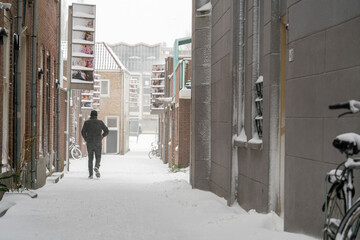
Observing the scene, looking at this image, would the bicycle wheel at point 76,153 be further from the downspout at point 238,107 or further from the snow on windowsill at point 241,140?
the snow on windowsill at point 241,140

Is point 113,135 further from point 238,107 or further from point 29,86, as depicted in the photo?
point 238,107

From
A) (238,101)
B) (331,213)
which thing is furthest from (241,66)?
(331,213)

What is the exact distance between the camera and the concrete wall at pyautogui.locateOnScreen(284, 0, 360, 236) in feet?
15.9

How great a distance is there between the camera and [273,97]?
24.0 ft

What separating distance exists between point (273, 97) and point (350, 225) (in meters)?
4.22

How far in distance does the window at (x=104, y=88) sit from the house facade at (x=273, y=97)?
116 ft

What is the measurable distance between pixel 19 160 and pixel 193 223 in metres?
3.82

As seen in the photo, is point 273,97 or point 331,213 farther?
point 273,97

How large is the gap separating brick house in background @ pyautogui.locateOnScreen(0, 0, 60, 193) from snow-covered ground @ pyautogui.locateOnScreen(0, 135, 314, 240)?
860 millimetres

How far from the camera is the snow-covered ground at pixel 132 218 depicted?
6.69 meters

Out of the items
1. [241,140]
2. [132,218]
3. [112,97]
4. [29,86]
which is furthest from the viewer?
[112,97]

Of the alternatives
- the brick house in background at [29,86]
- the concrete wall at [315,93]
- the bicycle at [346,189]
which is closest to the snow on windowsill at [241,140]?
the concrete wall at [315,93]

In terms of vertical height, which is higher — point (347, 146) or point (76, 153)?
point (347, 146)

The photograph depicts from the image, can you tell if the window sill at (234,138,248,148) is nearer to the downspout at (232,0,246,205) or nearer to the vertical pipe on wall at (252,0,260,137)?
the downspout at (232,0,246,205)
